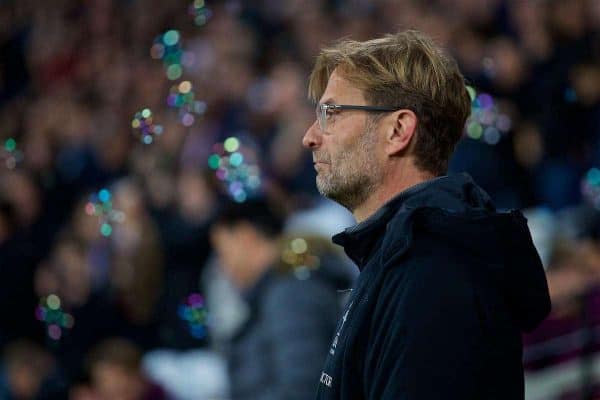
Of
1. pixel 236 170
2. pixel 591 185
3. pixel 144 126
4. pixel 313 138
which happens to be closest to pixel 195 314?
pixel 236 170

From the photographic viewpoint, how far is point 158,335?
558cm

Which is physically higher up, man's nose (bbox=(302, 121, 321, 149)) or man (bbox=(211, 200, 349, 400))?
man (bbox=(211, 200, 349, 400))


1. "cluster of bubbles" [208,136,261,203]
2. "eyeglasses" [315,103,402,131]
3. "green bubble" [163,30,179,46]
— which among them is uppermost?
"green bubble" [163,30,179,46]

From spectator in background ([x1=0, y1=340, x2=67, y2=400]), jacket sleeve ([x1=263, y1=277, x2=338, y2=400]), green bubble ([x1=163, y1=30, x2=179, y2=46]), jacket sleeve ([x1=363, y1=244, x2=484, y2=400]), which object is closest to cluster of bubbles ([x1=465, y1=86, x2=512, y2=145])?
jacket sleeve ([x1=263, y1=277, x2=338, y2=400])

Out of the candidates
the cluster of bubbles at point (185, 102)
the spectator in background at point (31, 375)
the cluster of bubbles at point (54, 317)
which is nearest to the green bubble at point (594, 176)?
the cluster of bubbles at point (185, 102)

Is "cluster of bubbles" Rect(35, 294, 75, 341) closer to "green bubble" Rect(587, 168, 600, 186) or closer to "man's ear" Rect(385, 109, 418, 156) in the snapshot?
"green bubble" Rect(587, 168, 600, 186)

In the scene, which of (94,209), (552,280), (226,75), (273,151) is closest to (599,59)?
(552,280)

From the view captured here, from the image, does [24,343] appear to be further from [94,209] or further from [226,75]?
[226,75]

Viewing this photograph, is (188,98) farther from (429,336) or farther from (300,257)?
(429,336)

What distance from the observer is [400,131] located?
2.11 m

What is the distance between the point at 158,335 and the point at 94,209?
0.81 meters

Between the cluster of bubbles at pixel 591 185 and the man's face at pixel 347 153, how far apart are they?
328cm

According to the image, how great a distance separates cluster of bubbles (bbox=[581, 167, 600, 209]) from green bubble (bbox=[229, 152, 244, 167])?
65.7 inches

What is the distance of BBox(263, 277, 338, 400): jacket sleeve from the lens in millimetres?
4105
